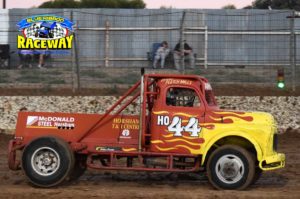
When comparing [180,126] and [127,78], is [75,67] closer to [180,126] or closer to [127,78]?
[127,78]

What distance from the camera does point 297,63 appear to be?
1856cm

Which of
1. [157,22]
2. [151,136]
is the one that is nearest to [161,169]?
[151,136]

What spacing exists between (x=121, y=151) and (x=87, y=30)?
865cm

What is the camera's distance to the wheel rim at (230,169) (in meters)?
10.2

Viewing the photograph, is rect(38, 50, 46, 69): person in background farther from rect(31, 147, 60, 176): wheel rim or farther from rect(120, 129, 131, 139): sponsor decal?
rect(31, 147, 60, 176): wheel rim

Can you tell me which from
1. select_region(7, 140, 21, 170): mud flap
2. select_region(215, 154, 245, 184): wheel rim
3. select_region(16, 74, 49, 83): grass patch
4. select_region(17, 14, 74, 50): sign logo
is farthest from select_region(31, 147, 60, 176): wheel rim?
select_region(16, 74, 49, 83): grass patch

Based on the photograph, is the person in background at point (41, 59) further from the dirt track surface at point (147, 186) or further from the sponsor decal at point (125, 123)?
the sponsor decal at point (125, 123)

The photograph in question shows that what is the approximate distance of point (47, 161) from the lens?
1054cm

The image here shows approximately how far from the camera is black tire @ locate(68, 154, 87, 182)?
432 inches

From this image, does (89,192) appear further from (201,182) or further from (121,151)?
(201,182)

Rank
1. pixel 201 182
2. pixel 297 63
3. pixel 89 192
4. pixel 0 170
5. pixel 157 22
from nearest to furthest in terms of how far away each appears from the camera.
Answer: pixel 89 192, pixel 201 182, pixel 0 170, pixel 297 63, pixel 157 22

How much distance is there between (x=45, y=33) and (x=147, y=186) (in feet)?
30.0

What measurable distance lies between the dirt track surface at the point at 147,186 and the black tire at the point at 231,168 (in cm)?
18

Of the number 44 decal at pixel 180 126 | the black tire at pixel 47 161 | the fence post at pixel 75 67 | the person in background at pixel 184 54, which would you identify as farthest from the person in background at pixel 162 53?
the black tire at pixel 47 161
